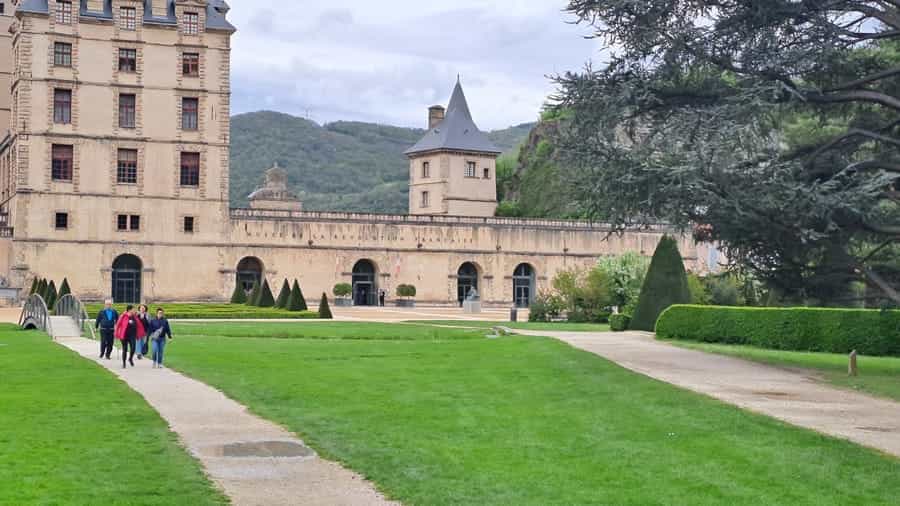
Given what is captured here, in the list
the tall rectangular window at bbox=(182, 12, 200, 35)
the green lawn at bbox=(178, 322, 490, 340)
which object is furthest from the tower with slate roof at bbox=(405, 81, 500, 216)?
the green lawn at bbox=(178, 322, 490, 340)

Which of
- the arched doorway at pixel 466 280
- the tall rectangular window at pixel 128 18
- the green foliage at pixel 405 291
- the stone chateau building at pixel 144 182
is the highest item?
the tall rectangular window at pixel 128 18

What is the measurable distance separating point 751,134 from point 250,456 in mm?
11871

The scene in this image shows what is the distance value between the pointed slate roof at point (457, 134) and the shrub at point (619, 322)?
37.0 m

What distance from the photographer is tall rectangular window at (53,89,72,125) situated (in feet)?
187

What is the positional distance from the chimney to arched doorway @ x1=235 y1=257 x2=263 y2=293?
806 inches

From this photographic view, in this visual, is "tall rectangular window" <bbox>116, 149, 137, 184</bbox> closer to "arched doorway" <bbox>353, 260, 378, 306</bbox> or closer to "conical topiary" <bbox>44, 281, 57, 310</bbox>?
"conical topiary" <bbox>44, 281, 57, 310</bbox>

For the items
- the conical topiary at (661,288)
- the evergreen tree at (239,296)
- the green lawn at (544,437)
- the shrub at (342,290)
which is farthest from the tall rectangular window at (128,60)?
the green lawn at (544,437)

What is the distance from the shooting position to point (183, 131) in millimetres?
59219

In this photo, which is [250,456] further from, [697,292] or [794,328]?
[697,292]

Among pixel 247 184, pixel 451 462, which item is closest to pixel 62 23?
pixel 451 462

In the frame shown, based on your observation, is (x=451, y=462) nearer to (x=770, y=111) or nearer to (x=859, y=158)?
(x=770, y=111)

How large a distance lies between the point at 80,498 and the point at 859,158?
59.0 ft

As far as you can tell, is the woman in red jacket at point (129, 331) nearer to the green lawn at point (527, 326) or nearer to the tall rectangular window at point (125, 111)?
the green lawn at point (527, 326)

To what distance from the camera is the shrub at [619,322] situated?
38625 mm
